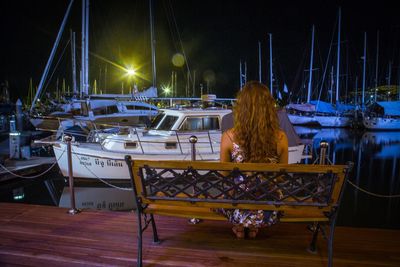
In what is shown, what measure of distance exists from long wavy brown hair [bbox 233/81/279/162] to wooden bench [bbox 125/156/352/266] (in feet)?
0.92

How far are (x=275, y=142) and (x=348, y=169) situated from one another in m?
0.69

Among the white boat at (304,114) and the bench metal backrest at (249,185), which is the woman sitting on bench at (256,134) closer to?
the bench metal backrest at (249,185)

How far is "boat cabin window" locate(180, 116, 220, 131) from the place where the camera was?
11280 mm

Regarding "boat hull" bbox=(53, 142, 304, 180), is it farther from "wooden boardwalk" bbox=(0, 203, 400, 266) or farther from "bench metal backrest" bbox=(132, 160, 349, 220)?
"bench metal backrest" bbox=(132, 160, 349, 220)

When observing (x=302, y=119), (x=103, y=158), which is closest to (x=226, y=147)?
(x=103, y=158)

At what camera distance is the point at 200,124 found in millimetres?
11438

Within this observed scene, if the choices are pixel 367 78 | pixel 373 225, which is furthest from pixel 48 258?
pixel 367 78

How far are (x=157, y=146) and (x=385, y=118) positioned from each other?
3932cm

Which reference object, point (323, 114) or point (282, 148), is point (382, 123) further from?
point (282, 148)

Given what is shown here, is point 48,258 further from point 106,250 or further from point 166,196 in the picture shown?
point 166,196

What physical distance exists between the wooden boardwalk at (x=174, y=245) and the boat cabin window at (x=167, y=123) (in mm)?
7098

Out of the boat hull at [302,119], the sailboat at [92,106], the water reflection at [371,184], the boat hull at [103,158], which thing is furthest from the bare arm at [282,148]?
the boat hull at [302,119]

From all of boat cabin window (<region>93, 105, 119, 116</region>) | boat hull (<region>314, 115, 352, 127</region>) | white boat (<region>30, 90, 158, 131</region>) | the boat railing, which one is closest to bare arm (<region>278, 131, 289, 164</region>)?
the boat railing

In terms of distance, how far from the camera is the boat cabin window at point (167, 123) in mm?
11406
